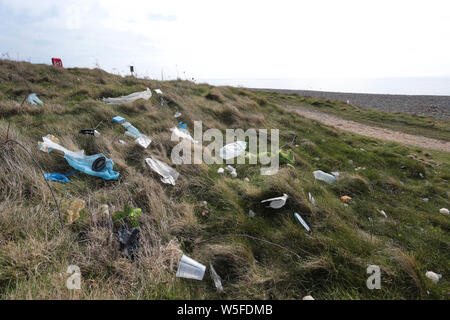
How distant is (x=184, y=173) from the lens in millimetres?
2953

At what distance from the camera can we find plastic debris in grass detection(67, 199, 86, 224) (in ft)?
6.01

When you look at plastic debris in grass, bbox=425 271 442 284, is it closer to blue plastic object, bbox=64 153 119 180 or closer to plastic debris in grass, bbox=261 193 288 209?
plastic debris in grass, bbox=261 193 288 209

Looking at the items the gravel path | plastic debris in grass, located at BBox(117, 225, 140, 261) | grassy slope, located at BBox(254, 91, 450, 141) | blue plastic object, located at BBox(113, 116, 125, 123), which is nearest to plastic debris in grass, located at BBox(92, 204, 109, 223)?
plastic debris in grass, located at BBox(117, 225, 140, 261)

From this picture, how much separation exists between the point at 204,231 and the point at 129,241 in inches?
25.6

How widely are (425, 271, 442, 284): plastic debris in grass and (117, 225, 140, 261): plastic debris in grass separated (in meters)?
2.38

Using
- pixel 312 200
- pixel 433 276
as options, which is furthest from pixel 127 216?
pixel 433 276

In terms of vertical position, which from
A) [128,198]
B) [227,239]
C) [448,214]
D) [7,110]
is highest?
[7,110]

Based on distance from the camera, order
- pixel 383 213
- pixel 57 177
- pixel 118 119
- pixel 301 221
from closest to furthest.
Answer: pixel 301 221 < pixel 57 177 < pixel 383 213 < pixel 118 119

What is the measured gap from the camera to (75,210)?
6.45 ft

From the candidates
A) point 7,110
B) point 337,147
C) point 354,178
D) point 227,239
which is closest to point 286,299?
point 227,239

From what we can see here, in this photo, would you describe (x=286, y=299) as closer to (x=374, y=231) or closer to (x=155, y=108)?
(x=374, y=231)

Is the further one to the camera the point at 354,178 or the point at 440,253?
the point at 354,178

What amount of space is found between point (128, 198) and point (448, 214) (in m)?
4.17

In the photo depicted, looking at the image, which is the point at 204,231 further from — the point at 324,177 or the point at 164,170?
the point at 324,177
